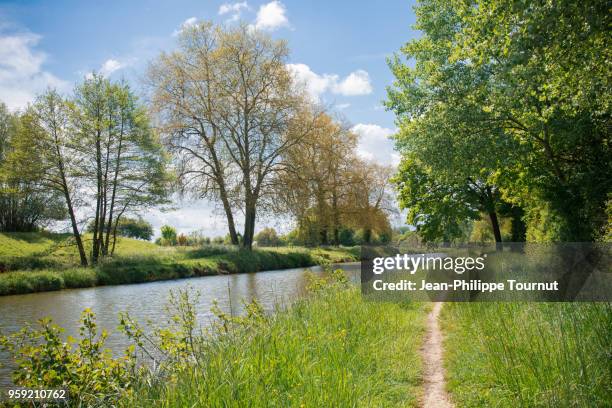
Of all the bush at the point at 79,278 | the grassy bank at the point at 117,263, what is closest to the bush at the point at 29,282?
the grassy bank at the point at 117,263

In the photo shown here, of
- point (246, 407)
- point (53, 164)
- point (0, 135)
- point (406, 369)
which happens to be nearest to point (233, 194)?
point (53, 164)

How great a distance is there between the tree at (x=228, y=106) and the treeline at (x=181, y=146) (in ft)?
0.22

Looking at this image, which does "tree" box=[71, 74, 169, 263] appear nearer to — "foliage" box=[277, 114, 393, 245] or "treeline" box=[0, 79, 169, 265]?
"treeline" box=[0, 79, 169, 265]

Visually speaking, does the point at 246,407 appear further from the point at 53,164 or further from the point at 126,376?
the point at 53,164

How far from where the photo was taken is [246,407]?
3.80m

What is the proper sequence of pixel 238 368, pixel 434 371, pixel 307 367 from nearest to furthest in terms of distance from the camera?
pixel 238 368, pixel 307 367, pixel 434 371

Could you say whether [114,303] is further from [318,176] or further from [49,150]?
[318,176]

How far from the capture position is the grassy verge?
13.4 ft

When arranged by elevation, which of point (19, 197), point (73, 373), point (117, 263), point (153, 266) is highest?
point (19, 197)

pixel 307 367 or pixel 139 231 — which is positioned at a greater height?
pixel 139 231

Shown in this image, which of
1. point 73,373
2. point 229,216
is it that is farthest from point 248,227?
point 73,373

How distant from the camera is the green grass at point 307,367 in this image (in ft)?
13.1

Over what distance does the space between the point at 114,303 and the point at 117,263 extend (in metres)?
9.62

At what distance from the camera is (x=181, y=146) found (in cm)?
3106
